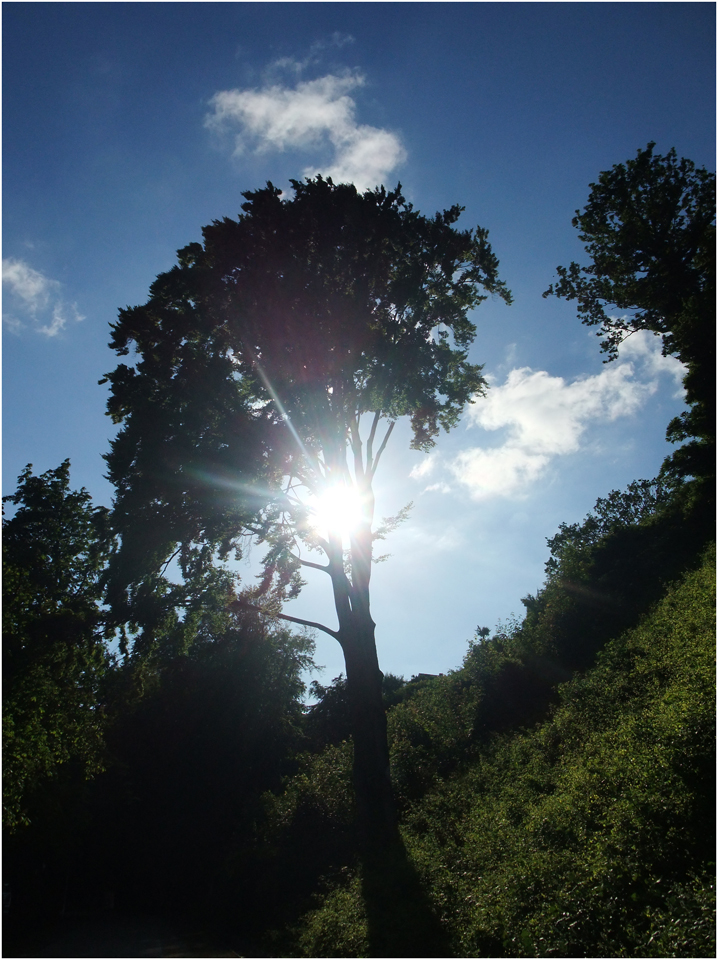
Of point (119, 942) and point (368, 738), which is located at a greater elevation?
point (368, 738)

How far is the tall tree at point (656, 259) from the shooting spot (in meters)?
15.0

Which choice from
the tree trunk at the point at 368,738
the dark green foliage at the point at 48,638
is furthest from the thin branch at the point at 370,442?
the dark green foliage at the point at 48,638

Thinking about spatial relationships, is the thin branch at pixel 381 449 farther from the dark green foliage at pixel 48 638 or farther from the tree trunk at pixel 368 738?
the dark green foliage at pixel 48 638

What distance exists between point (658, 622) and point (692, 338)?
8.01m

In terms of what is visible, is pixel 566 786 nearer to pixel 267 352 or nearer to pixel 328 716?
pixel 267 352

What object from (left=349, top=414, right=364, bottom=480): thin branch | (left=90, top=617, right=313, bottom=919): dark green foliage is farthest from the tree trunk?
(left=90, top=617, right=313, bottom=919): dark green foliage

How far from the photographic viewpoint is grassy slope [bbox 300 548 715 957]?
6.07 m

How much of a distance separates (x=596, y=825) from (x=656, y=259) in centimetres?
1800

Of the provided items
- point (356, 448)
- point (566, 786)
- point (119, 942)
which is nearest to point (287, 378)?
point (356, 448)

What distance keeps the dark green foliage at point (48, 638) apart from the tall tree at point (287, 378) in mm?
1408

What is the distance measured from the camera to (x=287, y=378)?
47.8ft

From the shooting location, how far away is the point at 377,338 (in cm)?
1483

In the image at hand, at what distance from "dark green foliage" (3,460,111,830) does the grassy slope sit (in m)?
7.17

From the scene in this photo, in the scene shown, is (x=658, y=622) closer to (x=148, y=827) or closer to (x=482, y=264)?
(x=482, y=264)
